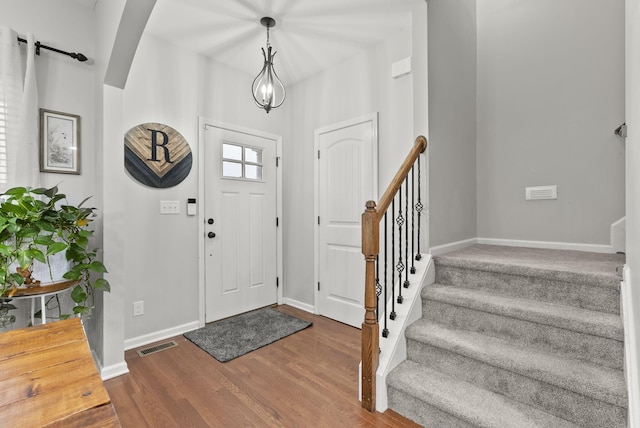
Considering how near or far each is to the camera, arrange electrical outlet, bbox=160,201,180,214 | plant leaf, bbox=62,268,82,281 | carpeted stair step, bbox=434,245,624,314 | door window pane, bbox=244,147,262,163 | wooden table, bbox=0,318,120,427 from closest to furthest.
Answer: wooden table, bbox=0,318,120,427
carpeted stair step, bbox=434,245,624,314
plant leaf, bbox=62,268,82,281
electrical outlet, bbox=160,201,180,214
door window pane, bbox=244,147,262,163

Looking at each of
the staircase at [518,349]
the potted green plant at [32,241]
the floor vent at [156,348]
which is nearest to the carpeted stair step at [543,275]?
the staircase at [518,349]

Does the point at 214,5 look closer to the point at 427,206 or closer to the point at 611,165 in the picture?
the point at 427,206

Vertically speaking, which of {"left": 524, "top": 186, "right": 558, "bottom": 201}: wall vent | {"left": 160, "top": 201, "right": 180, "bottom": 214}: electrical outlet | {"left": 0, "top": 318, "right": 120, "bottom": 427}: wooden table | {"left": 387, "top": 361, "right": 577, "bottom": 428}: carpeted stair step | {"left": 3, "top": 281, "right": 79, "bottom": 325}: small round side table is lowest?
{"left": 387, "top": 361, "right": 577, "bottom": 428}: carpeted stair step

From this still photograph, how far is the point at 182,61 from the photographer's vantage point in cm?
302

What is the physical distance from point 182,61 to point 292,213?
6.47ft

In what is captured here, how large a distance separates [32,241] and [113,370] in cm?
106

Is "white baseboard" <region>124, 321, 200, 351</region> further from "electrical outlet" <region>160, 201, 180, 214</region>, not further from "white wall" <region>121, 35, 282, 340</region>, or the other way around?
"electrical outlet" <region>160, 201, 180, 214</region>

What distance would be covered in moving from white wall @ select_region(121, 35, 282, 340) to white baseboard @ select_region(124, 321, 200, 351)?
0.09 feet

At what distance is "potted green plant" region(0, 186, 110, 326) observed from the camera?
1.73m

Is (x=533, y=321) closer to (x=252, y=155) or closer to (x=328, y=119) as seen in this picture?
(x=328, y=119)

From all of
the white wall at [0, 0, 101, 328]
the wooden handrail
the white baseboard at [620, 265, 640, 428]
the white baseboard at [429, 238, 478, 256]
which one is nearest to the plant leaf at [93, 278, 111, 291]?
the white wall at [0, 0, 101, 328]

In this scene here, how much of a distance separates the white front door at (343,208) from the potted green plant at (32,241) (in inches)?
81.4

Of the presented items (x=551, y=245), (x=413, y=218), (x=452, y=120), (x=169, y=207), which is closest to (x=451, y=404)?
(x=413, y=218)

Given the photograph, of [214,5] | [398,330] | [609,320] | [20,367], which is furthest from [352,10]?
[20,367]
